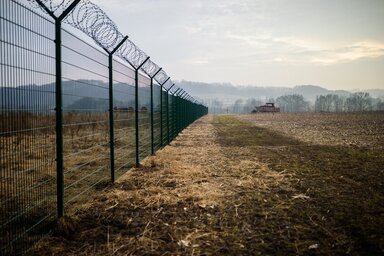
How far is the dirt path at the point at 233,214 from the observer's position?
12.6ft

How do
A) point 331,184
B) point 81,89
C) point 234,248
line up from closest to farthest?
point 234,248
point 81,89
point 331,184

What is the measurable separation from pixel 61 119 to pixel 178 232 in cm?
216

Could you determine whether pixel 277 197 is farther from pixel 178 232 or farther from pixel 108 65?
pixel 108 65

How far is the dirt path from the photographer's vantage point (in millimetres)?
3830

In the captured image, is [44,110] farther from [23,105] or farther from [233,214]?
[233,214]

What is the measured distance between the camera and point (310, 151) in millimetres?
11727

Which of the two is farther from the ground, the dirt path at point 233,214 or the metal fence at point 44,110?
the metal fence at point 44,110

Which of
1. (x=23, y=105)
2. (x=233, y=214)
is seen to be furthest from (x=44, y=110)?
(x=233, y=214)

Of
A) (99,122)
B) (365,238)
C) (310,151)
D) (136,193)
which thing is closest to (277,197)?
(365,238)

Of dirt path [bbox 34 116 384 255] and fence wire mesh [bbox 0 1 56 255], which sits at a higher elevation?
fence wire mesh [bbox 0 1 56 255]

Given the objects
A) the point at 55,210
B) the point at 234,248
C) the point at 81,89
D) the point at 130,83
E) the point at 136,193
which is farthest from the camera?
the point at 130,83

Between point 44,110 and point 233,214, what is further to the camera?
point 233,214

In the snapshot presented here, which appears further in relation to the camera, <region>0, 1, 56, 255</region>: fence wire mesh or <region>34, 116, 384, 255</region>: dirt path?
<region>34, 116, 384, 255</region>: dirt path

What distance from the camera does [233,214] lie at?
4.99 meters
